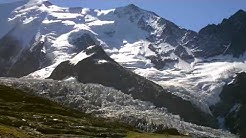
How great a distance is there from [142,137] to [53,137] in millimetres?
38439

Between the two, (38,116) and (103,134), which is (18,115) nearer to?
(38,116)

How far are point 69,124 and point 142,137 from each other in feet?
97.9

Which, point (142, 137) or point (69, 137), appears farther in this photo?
point (142, 137)

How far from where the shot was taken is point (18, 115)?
17888cm

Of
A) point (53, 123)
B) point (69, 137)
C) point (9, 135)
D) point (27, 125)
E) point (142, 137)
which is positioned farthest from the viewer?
point (53, 123)

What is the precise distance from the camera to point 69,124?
17712cm

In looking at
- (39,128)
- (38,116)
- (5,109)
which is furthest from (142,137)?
(5,109)

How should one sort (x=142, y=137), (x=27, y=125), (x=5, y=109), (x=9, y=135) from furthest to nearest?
(x=5, y=109) < (x=142, y=137) < (x=27, y=125) < (x=9, y=135)

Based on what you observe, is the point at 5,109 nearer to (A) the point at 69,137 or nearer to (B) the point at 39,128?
(B) the point at 39,128

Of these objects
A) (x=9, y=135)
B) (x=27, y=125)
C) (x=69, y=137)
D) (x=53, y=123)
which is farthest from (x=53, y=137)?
(x=53, y=123)

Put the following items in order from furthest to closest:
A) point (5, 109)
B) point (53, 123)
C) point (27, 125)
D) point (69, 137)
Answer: point (5, 109)
point (53, 123)
point (27, 125)
point (69, 137)

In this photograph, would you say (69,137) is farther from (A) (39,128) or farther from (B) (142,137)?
(B) (142,137)

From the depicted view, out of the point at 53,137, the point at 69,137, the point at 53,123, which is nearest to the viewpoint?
the point at 53,137

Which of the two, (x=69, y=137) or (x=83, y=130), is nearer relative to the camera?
(x=69, y=137)
